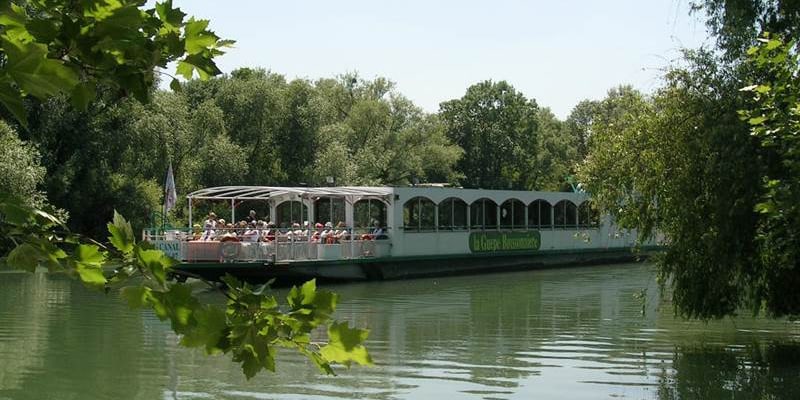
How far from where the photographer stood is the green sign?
32094 mm

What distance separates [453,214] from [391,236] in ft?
10.7

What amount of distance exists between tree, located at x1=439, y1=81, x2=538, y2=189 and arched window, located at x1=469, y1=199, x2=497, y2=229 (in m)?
37.9

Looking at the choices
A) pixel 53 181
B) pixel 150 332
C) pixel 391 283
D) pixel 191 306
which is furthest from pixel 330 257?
pixel 191 306

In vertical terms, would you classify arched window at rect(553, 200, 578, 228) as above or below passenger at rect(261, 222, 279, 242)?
above

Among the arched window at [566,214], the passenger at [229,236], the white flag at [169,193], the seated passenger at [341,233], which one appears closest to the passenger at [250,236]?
the passenger at [229,236]

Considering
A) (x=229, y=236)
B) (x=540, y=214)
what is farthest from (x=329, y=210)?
(x=540, y=214)

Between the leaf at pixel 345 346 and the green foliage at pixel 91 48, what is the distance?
0.70m

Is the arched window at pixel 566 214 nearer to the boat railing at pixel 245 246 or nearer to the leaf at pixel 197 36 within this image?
the boat railing at pixel 245 246

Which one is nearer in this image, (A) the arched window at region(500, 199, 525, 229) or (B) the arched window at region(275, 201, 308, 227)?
(B) the arched window at region(275, 201, 308, 227)

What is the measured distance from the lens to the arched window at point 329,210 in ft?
96.1

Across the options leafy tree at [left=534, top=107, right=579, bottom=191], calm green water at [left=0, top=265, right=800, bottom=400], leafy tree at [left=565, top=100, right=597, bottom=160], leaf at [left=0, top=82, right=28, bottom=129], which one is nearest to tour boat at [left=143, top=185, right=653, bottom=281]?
calm green water at [left=0, top=265, right=800, bottom=400]

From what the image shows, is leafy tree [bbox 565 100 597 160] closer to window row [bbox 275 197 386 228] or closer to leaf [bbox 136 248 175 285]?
window row [bbox 275 197 386 228]

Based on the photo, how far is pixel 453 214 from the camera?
103 feet

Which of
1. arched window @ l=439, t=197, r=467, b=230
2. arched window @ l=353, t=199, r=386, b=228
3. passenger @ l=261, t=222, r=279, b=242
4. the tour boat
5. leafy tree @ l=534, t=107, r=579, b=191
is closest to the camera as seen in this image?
the tour boat
